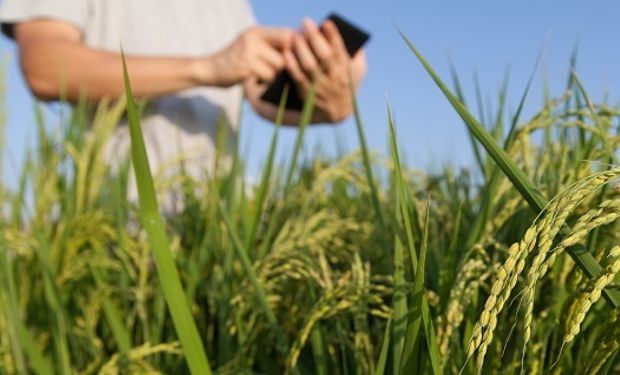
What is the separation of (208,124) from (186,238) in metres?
1.04

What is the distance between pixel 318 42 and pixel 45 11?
32.3 inches

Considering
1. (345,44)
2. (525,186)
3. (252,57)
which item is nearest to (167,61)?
(252,57)

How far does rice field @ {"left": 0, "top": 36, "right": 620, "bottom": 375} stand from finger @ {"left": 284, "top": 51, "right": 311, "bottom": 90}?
0.44 meters

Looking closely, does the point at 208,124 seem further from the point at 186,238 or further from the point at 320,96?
the point at 186,238

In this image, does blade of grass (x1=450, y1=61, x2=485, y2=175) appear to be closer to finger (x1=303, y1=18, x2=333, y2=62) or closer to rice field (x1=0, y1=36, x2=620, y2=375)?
rice field (x1=0, y1=36, x2=620, y2=375)

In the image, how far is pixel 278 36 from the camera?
2.00m

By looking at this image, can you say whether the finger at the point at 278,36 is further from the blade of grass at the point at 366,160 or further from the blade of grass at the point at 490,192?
the blade of grass at the point at 490,192

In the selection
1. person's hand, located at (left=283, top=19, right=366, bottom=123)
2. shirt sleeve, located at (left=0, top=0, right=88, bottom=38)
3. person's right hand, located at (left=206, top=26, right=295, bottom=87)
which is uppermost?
shirt sleeve, located at (left=0, top=0, right=88, bottom=38)

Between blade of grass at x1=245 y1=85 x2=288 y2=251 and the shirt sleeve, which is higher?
the shirt sleeve

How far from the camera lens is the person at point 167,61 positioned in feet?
6.30

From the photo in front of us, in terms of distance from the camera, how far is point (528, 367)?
64 centimetres

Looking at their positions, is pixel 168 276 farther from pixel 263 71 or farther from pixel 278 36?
pixel 278 36

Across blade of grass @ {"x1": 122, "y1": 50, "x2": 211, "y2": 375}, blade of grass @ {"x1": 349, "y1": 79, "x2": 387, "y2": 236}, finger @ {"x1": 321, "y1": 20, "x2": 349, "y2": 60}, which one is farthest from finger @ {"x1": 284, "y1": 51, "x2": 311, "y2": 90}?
blade of grass @ {"x1": 122, "y1": 50, "x2": 211, "y2": 375}

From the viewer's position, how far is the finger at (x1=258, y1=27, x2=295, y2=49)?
1.98 m
